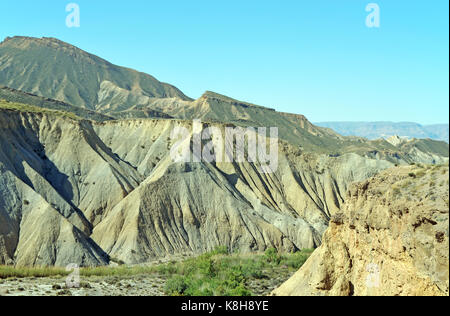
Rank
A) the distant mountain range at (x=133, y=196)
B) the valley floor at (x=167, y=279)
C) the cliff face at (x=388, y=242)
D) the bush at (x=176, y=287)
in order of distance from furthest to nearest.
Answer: the distant mountain range at (x=133, y=196), the bush at (x=176, y=287), the valley floor at (x=167, y=279), the cliff face at (x=388, y=242)

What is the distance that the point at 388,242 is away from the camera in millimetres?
23688

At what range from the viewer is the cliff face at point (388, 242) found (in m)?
20.6

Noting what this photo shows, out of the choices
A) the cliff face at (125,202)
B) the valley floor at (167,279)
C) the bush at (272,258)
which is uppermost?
the cliff face at (125,202)

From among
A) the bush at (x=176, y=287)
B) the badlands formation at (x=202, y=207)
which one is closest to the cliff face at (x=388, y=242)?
the badlands formation at (x=202, y=207)

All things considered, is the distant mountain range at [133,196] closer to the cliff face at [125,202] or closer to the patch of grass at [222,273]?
the cliff face at [125,202]

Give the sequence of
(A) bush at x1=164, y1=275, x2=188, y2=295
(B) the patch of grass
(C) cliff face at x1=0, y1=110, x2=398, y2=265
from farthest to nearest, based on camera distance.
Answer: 1. (C) cliff face at x1=0, y1=110, x2=398, y2=265
2. (A) bush at x1=164, y1=275, x2=188, y2=295
3. (B) the patch of grass

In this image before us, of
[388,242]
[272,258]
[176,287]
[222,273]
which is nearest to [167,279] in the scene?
[222,273]

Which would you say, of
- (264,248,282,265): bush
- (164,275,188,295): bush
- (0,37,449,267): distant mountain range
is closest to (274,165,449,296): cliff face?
(164,275,188,295): bush

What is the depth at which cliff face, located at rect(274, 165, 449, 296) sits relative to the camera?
2064 centimetres

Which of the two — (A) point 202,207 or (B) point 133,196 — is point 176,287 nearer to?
(B) point 133,196

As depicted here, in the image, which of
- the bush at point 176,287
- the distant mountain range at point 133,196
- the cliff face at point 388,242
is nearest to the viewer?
the cliff face at point 388,242

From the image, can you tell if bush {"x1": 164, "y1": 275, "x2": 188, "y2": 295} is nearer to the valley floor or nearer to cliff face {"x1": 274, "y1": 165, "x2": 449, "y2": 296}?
the valley floor
